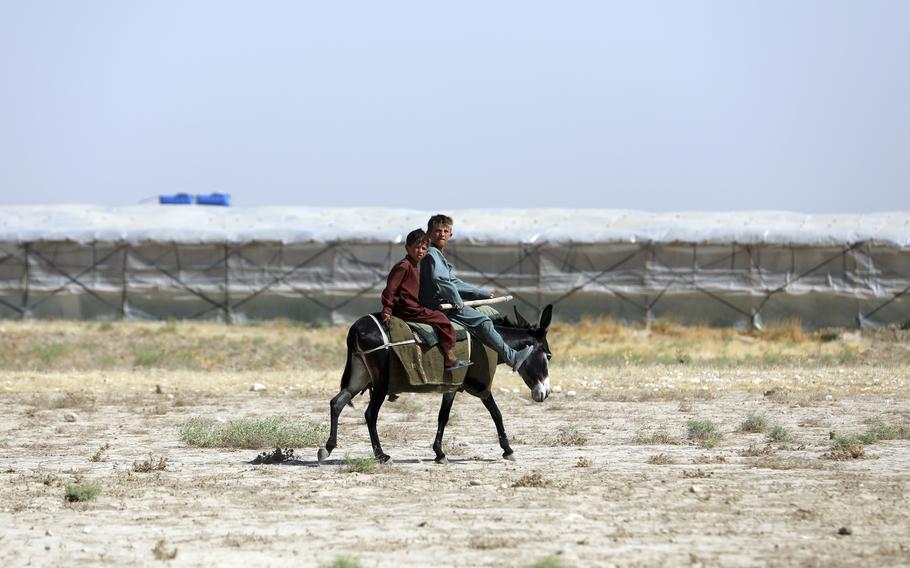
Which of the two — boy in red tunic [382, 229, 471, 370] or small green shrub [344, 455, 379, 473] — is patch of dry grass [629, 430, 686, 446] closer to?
boy in red tunic [382, 229, 471, 370]

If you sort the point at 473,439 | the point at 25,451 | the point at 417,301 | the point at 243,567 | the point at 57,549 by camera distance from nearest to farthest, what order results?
the point at 243,567 < the point at 57,549 < the point at 417,301 < the point at 25,451 < the point at 473,439

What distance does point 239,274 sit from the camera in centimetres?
4047

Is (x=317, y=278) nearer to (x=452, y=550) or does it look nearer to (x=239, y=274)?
(x=239, y=274)

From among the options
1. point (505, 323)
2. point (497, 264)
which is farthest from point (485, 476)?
point (497, 264)

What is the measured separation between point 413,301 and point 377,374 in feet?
2.46

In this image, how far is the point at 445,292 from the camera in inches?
492

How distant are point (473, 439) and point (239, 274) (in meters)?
26.3

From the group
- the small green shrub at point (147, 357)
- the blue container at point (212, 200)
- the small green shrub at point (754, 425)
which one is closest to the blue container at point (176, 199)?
the blue container at point (212, 200)

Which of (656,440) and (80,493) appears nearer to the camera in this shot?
(80,493)

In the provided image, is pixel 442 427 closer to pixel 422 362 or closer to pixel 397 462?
pixel 397 462

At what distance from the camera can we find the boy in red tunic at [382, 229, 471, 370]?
12383 mm

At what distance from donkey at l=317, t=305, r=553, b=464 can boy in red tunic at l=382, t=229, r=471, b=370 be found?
0.28m

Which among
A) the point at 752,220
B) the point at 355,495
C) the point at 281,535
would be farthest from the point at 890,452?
the point at 752,220

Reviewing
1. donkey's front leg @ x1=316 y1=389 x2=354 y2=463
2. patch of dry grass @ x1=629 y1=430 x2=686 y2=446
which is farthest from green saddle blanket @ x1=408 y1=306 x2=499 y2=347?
patch of dry grass @ x1=629 y1=430 x2=686 y2=446
